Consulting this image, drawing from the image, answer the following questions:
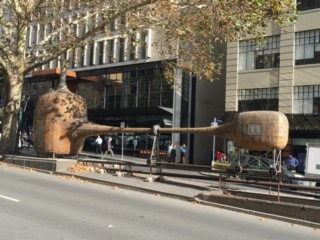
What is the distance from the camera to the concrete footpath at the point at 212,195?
1055cm

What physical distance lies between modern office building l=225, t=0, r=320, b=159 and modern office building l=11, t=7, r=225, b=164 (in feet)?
17.3

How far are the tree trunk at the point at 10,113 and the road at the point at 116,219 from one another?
979cm

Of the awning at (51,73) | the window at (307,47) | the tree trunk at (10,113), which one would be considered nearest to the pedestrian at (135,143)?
the awning at (51,73)

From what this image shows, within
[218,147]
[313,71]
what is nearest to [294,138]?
[313,71]

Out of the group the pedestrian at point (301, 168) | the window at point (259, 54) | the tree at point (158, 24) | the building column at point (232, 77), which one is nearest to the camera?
the tree at point (158, 24)

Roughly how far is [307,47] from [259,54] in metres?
3.50

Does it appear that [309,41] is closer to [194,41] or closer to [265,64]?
[265,64]

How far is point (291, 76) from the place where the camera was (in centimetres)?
2945

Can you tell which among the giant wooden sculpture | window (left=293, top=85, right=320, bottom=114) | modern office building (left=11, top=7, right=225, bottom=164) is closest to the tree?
the giant wooden sculpture

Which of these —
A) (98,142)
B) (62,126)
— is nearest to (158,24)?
(62,126)

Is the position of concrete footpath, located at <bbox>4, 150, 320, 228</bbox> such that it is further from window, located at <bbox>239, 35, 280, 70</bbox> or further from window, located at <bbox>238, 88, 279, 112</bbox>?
window, located at <bbox>239, 35, 280, 70</bbox>

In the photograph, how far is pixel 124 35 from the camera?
20.0 m

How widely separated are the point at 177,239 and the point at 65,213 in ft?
9.07

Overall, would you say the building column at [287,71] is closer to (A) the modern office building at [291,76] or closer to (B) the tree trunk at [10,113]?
(A) the modern office building at [291,76]
